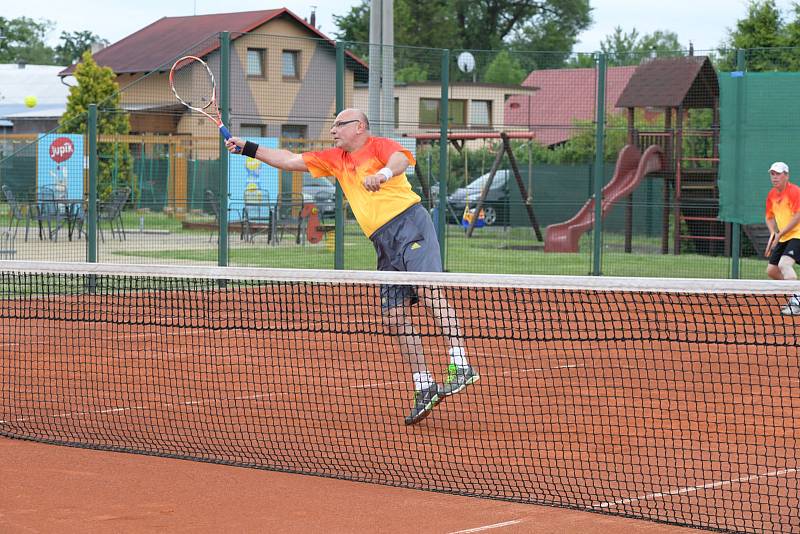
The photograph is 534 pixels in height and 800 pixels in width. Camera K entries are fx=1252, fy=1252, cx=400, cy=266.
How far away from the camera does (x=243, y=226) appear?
64.8 feet

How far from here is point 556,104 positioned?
58.6ft

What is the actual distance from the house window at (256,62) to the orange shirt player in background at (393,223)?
9.64 m

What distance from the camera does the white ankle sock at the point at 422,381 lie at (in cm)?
708

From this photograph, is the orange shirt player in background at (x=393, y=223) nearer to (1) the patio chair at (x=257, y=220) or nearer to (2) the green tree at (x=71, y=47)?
(1) the patio chair at (x=257, y=220)

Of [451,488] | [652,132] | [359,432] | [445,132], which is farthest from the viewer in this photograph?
[652,132]

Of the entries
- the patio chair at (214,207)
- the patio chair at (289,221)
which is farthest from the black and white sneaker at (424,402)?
the patio chair at (289,221)

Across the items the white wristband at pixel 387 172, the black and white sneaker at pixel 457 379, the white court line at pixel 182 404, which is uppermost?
the white wristband at pixel 387 172

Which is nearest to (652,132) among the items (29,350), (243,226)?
(243,226)

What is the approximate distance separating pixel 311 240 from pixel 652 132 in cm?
564

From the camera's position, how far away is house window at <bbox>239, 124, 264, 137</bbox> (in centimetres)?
1642

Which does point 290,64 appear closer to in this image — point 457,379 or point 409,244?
point 409,244

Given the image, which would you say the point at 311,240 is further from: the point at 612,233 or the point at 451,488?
the point at 451,488

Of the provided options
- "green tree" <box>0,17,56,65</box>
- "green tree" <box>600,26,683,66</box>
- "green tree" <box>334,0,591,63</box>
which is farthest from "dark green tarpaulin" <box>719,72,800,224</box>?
"green tree" <box>0,17,56,65</box>

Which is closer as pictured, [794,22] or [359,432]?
[359,432]
